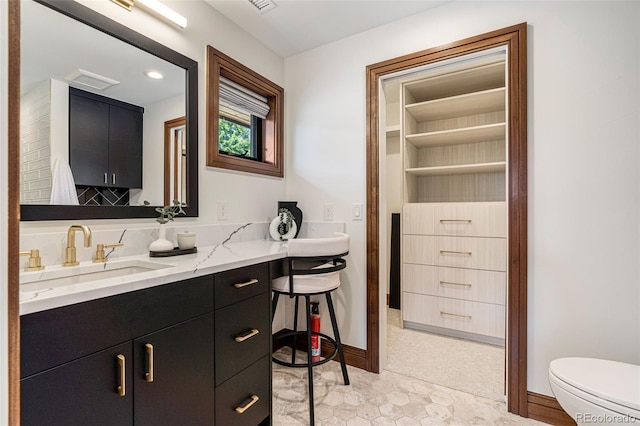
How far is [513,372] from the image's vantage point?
161 centimetres

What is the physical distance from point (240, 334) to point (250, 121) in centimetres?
157

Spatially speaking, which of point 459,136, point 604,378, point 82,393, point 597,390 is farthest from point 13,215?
point 459,136

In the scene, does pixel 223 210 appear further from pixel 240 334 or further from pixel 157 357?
pixel 157 357

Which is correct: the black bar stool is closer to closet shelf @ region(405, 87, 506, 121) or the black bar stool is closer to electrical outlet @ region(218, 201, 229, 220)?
electrical outlet @ region(218, 201, 229, 220)

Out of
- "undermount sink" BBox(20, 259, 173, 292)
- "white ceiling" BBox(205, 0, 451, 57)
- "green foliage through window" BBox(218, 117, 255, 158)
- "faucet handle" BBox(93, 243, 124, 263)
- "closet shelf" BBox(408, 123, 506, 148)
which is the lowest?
"undermount sink" BBox(20, 259, 173, 292)

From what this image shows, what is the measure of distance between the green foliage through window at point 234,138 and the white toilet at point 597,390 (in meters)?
2.14

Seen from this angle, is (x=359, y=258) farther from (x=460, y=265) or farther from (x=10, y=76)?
(x=10, y=76)

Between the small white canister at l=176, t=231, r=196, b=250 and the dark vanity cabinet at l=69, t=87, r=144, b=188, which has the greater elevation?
the dark vanity cabinet at l=69, t=87, r=144, b=188

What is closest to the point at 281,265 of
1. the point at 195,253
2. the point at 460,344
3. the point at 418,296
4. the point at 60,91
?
the point at 195,253

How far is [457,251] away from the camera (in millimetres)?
2564

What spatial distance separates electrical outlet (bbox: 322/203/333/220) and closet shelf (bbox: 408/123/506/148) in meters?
1.17

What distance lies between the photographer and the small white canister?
1550 millimetres

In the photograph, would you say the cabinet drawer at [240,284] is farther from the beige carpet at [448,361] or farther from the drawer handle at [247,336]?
the beige carpet at [448,361]

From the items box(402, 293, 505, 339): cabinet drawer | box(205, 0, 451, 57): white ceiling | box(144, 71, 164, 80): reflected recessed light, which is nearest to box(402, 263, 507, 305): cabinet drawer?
box(402, 293, 505, 339): cabinet drawer
